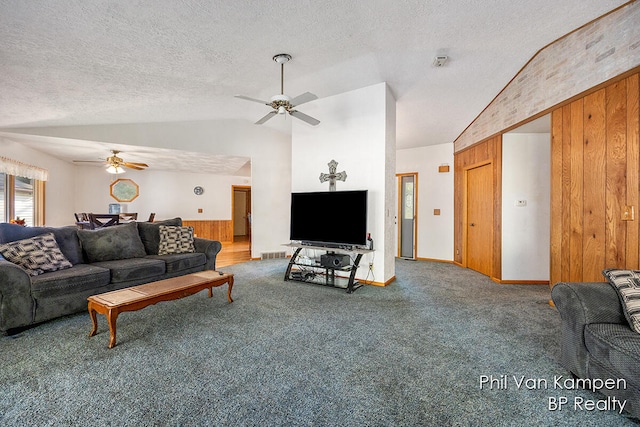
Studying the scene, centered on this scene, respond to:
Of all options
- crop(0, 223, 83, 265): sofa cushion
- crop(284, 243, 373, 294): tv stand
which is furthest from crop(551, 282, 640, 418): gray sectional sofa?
crop(0, 223, 83, 265): sofa cushion

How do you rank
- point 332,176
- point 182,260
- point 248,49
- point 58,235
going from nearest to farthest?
point 248,49 < point 58,235 < point 182,260 < point 332,176

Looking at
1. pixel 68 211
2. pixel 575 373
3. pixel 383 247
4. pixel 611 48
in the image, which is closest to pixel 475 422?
pixel 575 373

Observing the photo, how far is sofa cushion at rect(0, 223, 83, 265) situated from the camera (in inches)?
120

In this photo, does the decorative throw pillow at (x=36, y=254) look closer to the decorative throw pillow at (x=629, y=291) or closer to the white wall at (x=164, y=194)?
the decorative throw pillow at (x=629, y=291)

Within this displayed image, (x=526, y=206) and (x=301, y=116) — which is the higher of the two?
(x=301, y=116)

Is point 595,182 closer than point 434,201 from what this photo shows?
Yes

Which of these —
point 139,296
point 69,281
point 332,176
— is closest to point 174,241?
point 69,281

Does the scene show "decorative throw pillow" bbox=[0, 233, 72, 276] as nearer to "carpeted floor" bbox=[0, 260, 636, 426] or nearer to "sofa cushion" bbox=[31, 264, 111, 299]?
"sofa cushion" bbox=[31, 264, 111, 299]

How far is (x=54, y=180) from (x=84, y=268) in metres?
4.72

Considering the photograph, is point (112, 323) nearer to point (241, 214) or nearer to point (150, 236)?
point (150, 236)

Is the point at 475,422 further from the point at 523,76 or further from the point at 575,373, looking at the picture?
the point at 523,76

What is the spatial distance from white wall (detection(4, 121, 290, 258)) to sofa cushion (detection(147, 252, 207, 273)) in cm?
194

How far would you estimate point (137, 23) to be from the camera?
2496 millimetres

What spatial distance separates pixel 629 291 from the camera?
1766 mm
